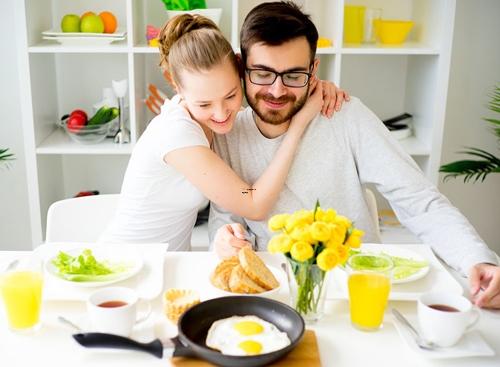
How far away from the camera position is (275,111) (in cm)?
189

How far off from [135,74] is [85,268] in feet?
4.59

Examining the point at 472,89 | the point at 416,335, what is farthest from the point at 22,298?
the point at 472,89

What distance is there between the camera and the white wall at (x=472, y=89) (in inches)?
122

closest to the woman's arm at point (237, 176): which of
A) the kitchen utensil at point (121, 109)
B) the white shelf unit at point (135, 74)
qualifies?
the white shelf unit at point (135, 74)

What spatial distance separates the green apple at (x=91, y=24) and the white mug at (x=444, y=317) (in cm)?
199

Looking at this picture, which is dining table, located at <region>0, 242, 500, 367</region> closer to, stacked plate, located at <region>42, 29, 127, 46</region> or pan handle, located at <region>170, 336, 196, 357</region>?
pan handle, located at <region>170, 336, 196, 357</region>

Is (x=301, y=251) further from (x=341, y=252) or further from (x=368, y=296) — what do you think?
(x=368, y=296)

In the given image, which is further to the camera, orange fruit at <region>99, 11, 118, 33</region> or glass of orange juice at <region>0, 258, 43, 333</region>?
orange fruit at <region>99, 11, 118, 33</region>

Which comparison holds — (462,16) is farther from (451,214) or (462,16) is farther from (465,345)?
(465,345)

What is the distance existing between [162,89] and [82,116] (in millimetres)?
417

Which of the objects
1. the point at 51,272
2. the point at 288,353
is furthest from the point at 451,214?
the point at 51,272

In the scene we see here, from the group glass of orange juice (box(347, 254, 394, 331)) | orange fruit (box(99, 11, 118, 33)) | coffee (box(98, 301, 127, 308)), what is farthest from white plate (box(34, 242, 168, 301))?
orange fruit (box(99, 11, 118, 33))

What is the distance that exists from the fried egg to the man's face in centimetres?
76

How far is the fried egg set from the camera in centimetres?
120
